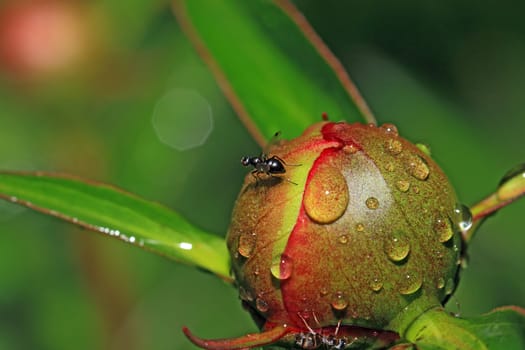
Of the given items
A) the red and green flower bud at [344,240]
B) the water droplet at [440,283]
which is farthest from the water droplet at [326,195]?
the water droplet at [440,283]

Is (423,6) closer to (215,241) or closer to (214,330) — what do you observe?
(214,330)

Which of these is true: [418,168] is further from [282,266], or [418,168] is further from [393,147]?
[282,266]

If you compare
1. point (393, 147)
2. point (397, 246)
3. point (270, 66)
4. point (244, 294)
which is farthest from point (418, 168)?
point (270, 66)

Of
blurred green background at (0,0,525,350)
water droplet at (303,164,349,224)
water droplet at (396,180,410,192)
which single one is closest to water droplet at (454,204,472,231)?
water droplet at (396,180,410,192)

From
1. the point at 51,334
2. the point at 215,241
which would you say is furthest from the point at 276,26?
the point at 51,334

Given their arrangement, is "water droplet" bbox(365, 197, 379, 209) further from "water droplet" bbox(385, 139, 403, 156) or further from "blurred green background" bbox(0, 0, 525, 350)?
"blurred green background" bbox(0, 0, 525, 350)

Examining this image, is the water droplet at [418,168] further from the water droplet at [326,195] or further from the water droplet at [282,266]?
the water droplet at [282,266]
